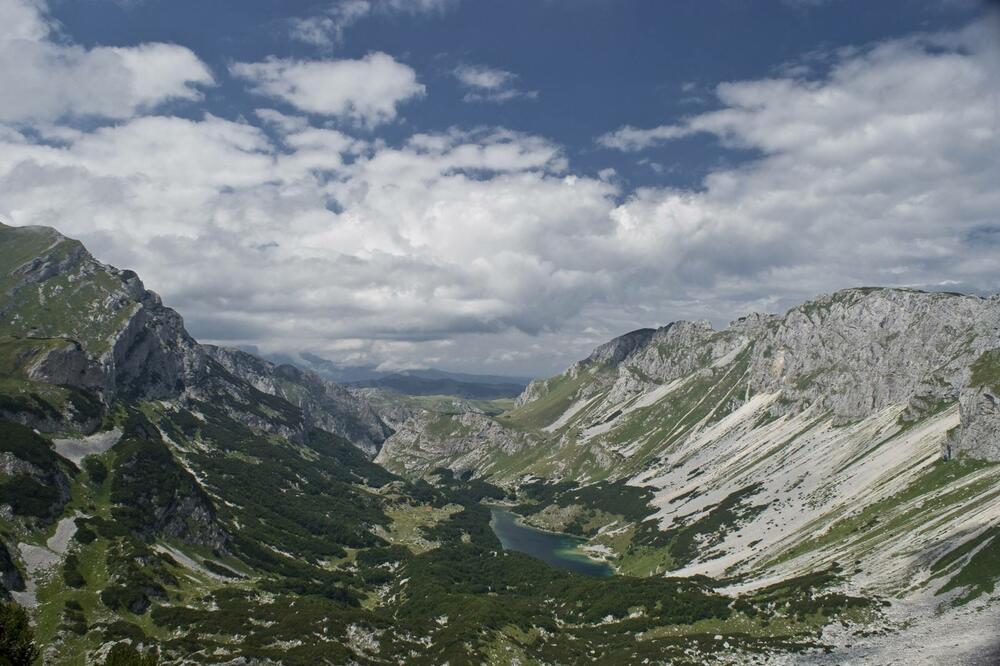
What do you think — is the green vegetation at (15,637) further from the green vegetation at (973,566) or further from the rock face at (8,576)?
the green vegetation at (973,566)

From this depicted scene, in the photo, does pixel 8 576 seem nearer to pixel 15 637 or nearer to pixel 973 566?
pixel 15 637

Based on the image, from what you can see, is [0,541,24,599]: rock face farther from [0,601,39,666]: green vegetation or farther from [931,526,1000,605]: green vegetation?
[931,526,1000,605]: green vegetation

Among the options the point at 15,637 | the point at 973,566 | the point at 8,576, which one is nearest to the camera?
the point at 15,637

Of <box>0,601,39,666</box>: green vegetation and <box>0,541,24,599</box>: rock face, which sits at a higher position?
<box>0,601,39,666</box>: green vegetation

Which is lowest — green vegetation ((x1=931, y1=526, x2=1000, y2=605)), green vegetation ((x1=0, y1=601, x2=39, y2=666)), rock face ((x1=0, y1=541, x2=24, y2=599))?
green vegetation ((x1=931, y1=526, x2=1000, y2=605))

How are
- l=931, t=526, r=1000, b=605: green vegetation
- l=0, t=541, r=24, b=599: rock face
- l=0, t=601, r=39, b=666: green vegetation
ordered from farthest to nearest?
l=0, t=541, r=24, b=599: rock face < l=931, t=526, r=1000, b=605: green vegetation < l=0, t=601, r=39, b=666: green vegetation

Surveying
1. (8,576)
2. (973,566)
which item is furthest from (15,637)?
(973,566)

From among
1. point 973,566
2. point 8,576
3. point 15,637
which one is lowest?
point 973,566

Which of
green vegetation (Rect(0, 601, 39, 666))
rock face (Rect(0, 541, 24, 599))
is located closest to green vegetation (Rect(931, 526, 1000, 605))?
green vegetation (Rect(0, 601, 39, 666))

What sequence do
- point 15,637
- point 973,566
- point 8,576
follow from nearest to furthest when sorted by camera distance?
point 15,637 < point 8,576 < point 973,566

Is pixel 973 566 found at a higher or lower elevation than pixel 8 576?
lower

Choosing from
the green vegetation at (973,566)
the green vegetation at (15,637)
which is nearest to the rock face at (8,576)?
the green vegetation at (15,637)

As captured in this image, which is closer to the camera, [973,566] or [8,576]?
[8,576]

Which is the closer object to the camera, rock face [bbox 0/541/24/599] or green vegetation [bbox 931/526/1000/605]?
green vegetation [bbox 931/526/1000/605]
